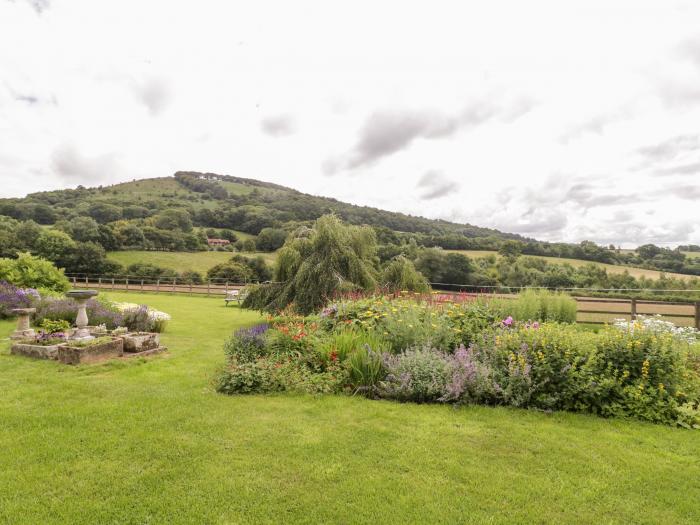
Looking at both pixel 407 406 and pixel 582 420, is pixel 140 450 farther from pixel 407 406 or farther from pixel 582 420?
pixel 582 420

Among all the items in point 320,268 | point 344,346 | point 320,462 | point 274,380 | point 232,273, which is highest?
point 320,268

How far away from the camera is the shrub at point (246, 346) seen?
6.26 metres

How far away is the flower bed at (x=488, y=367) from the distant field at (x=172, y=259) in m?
41.9

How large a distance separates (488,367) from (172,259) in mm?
52355

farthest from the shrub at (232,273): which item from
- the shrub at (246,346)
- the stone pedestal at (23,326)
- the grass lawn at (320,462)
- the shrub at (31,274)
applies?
the grass lawn at (320,462)

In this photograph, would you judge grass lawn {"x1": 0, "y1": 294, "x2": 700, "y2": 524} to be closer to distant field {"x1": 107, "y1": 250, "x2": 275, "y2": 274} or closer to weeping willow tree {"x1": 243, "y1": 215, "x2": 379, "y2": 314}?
weeping willow tree {"x1": 243, "y1": 215, "x2": 379, "y2": 314}

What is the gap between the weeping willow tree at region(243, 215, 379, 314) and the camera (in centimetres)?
1182

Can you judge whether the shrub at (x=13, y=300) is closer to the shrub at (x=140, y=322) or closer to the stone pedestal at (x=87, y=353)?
the shrub at (x=140, y=322)

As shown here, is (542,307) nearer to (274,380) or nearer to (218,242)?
(274,380)

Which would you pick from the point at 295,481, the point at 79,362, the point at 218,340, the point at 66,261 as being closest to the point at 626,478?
the point at 295,481

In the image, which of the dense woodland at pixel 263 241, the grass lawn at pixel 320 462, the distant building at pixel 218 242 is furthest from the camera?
the distant building at pixel 218 242

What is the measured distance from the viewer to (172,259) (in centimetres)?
5050

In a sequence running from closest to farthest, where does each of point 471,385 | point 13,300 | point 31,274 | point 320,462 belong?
point 320,462 → point 471,385 → point 13,300 → point 31,274

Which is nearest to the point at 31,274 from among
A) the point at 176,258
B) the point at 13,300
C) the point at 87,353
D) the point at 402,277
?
the point at 13,300
